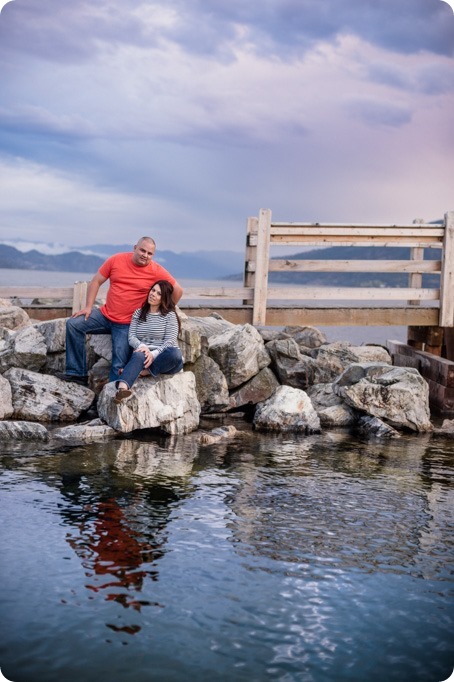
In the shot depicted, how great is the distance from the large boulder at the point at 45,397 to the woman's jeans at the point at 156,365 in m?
1.07

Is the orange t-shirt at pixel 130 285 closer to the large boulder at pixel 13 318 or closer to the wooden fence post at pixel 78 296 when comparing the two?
the wooden fence post at pixel 78 296

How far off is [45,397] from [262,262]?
4690mm

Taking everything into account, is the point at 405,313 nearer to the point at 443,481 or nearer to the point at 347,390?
the point at 347,390

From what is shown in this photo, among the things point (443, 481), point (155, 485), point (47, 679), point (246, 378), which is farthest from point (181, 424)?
point (47, 679)

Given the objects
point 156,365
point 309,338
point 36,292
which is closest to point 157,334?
point 156,365

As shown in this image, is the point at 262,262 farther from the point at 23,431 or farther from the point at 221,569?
the point at 221,569

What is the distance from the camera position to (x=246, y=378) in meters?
10.6

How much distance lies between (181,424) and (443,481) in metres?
3.13

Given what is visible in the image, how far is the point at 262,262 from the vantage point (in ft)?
42.4

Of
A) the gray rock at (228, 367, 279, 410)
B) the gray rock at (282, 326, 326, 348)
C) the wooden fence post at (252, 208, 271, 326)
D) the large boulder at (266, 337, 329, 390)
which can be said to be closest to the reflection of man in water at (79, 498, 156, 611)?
the gray rock at (228, 367, 279, 410)

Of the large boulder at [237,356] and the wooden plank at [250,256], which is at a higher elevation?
the wooden plank at [250,256]

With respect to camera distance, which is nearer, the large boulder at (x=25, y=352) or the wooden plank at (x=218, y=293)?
the large boulder at (x=25, y=352)

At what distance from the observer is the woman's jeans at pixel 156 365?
29.2 ft

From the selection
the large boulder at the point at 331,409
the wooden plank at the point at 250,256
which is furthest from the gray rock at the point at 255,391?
the wooden plank at the point at 250,256
